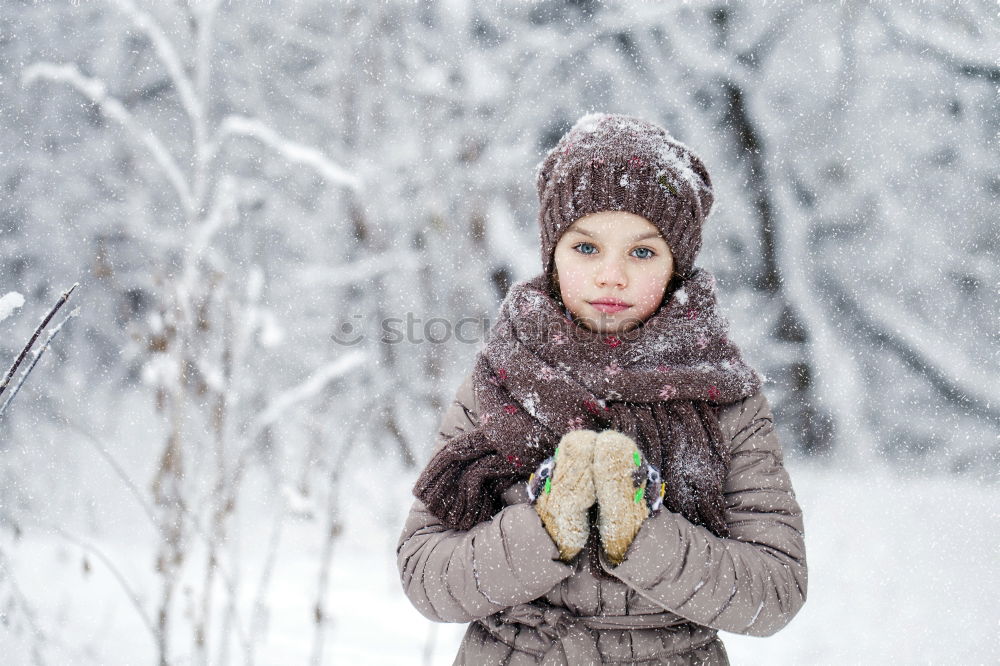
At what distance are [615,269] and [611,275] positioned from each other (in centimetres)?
2

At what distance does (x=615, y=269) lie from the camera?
1413 millimetres

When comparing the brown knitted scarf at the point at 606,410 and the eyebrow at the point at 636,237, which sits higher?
the eyebrow at the point at 636,237

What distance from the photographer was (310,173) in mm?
8039

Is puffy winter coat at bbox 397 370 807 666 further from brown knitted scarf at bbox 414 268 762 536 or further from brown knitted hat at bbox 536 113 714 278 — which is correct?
brown knitted hat at bbox 536 113 714 278

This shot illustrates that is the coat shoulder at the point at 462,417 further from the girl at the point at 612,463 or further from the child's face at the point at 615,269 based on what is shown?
the child's face at the point at 615,269

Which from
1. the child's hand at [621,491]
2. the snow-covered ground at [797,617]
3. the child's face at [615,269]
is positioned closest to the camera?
the child's hand at [621,491]

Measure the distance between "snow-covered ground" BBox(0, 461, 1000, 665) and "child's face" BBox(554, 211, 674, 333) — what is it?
1.56 m

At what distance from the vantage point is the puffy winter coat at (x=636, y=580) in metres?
1.19

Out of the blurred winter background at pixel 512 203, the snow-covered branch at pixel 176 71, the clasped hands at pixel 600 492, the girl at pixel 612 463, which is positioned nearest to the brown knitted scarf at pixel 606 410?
the girl at pixel 612 463

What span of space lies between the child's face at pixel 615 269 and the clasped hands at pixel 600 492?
33cm

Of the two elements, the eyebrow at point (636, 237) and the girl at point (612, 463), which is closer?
the girl at point (612, 463)

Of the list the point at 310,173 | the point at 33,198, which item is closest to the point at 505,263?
the point at 310,173

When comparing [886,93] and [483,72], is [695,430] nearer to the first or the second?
[483,72]

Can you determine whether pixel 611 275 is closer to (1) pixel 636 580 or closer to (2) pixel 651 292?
(2) pixel 651 292
